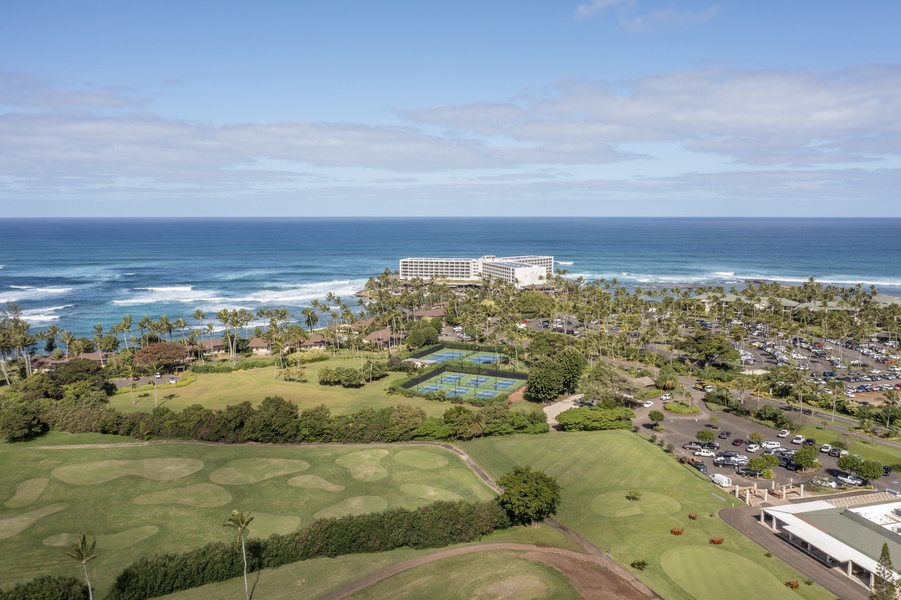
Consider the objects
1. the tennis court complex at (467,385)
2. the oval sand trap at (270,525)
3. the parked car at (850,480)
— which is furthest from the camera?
the tennis court complex at (467,385)

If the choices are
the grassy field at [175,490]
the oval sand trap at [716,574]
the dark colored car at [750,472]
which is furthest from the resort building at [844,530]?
the grassy field at [175,490]

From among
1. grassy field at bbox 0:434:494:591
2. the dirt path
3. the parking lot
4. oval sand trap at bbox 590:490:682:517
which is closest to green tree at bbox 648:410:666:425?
the parking lot

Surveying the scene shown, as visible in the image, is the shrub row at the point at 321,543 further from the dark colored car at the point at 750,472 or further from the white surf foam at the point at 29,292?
the white surf foam at the point at 29,292

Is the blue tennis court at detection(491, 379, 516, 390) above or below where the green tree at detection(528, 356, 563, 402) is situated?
below

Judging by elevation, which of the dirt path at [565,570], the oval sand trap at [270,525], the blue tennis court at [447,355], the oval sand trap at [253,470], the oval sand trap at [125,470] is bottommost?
the dirt path at [565,570]

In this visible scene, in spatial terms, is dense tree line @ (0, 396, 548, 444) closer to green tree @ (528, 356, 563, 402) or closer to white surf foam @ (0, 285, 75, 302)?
green tree @ (528, 356, 563, 402)

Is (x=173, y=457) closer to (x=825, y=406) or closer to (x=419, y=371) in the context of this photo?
(x=419, y=371)
